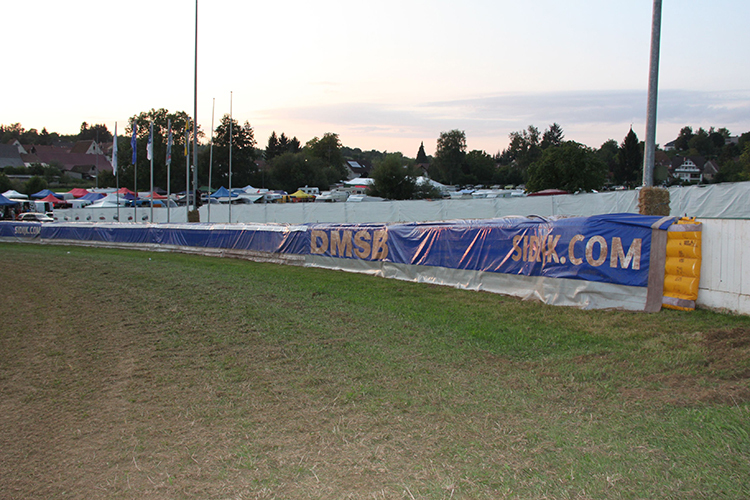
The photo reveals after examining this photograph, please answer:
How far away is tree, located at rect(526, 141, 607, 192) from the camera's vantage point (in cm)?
5328

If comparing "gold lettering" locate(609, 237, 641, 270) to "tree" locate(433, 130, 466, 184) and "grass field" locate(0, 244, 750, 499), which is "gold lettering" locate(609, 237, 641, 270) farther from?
"tree" locate(433, 130, 466, 184)

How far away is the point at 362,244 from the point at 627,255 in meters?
8.59

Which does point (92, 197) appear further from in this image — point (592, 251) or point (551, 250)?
point (592, 251)

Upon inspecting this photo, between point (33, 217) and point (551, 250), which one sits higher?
point (551, 250)

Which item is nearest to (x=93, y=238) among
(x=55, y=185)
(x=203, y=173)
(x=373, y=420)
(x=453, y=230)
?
(x=453, y=230)

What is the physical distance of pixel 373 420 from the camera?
17.9 feet

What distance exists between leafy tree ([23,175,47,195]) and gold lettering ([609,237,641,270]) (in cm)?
8806

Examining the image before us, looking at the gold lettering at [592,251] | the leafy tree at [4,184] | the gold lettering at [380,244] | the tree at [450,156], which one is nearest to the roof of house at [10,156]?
the leafy tree at [4,184]

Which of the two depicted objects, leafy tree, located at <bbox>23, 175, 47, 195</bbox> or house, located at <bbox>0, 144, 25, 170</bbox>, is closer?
leafy tree, located at <bbox>23, 175, 47, 195</bbox>

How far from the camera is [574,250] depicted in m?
11.1

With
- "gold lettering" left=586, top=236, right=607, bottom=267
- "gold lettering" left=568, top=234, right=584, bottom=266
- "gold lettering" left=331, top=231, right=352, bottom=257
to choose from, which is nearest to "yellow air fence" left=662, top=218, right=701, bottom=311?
"gold lettering" left=586, top=236, right=607, bottom=267

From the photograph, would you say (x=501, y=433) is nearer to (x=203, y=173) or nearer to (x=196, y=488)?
(x=196, y=488)

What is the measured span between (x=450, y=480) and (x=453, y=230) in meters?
10.5

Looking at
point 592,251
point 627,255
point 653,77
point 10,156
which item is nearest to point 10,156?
point 10,156
